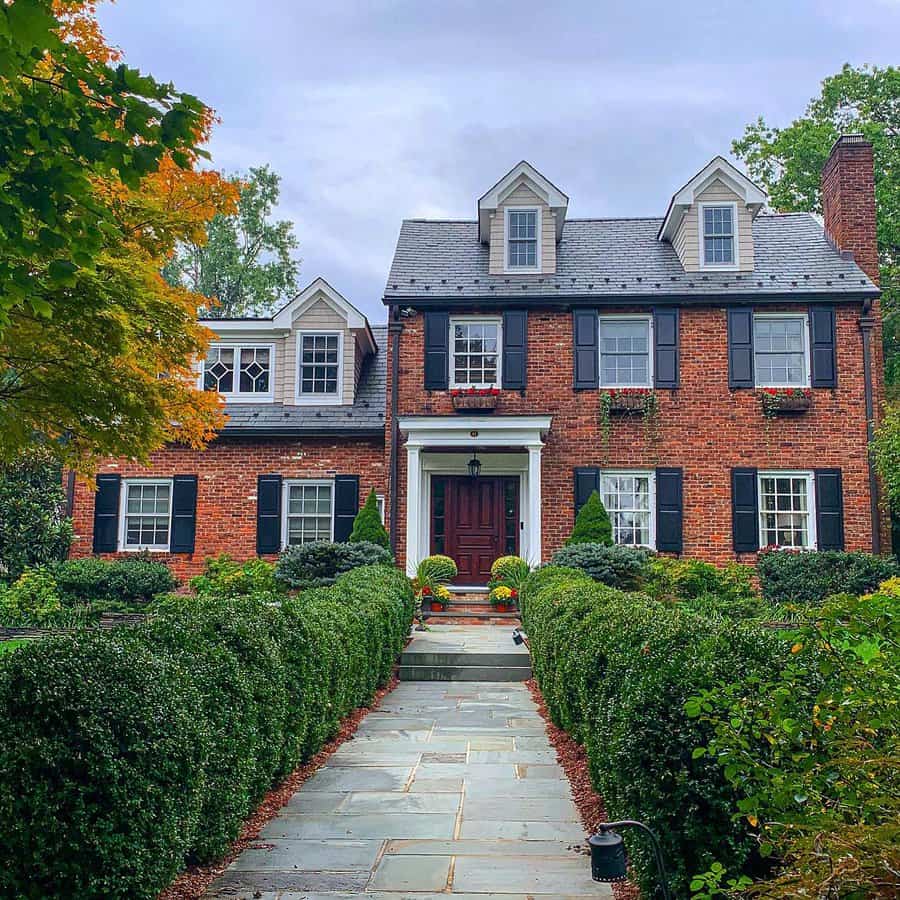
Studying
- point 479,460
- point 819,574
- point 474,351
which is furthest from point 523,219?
point 819,574

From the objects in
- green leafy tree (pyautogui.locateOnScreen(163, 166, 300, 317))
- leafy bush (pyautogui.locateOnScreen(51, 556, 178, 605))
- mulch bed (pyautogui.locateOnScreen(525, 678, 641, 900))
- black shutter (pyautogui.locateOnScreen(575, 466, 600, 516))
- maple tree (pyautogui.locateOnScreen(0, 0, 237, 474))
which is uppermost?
green leafy tree (pyautogui.locateOnScreen(163, 166, 300, 317))

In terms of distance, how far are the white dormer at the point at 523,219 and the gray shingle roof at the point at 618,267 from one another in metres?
0.29

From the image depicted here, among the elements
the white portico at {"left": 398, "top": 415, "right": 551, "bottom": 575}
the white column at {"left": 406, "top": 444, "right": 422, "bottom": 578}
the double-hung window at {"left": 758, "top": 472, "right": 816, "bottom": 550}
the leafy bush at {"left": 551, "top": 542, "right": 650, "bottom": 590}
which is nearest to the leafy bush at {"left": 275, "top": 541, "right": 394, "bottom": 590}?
the white column at {"left": 406, "top": 444, "right": 422, "bottom": 578}

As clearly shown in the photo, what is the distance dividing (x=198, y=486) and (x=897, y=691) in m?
15.9

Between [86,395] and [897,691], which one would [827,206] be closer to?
[86,395]

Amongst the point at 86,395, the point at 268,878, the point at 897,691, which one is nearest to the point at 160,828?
the point at 268,878

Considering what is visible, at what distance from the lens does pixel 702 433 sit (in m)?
16.0

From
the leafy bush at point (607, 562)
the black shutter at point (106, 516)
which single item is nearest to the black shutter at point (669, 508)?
the leafy bush at point (607, 562)

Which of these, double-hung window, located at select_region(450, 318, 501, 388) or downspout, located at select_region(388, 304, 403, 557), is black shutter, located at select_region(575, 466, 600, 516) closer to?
double-hung window, located at select_region(450, 318, 501, 388)

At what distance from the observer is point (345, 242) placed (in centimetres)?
3722

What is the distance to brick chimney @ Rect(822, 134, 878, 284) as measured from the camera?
16.8m

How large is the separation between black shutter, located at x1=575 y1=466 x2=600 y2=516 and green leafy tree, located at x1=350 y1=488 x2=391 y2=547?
353 cm

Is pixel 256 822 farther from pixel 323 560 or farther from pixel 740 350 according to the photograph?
pixel 740 350

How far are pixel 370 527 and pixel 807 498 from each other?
795cm
